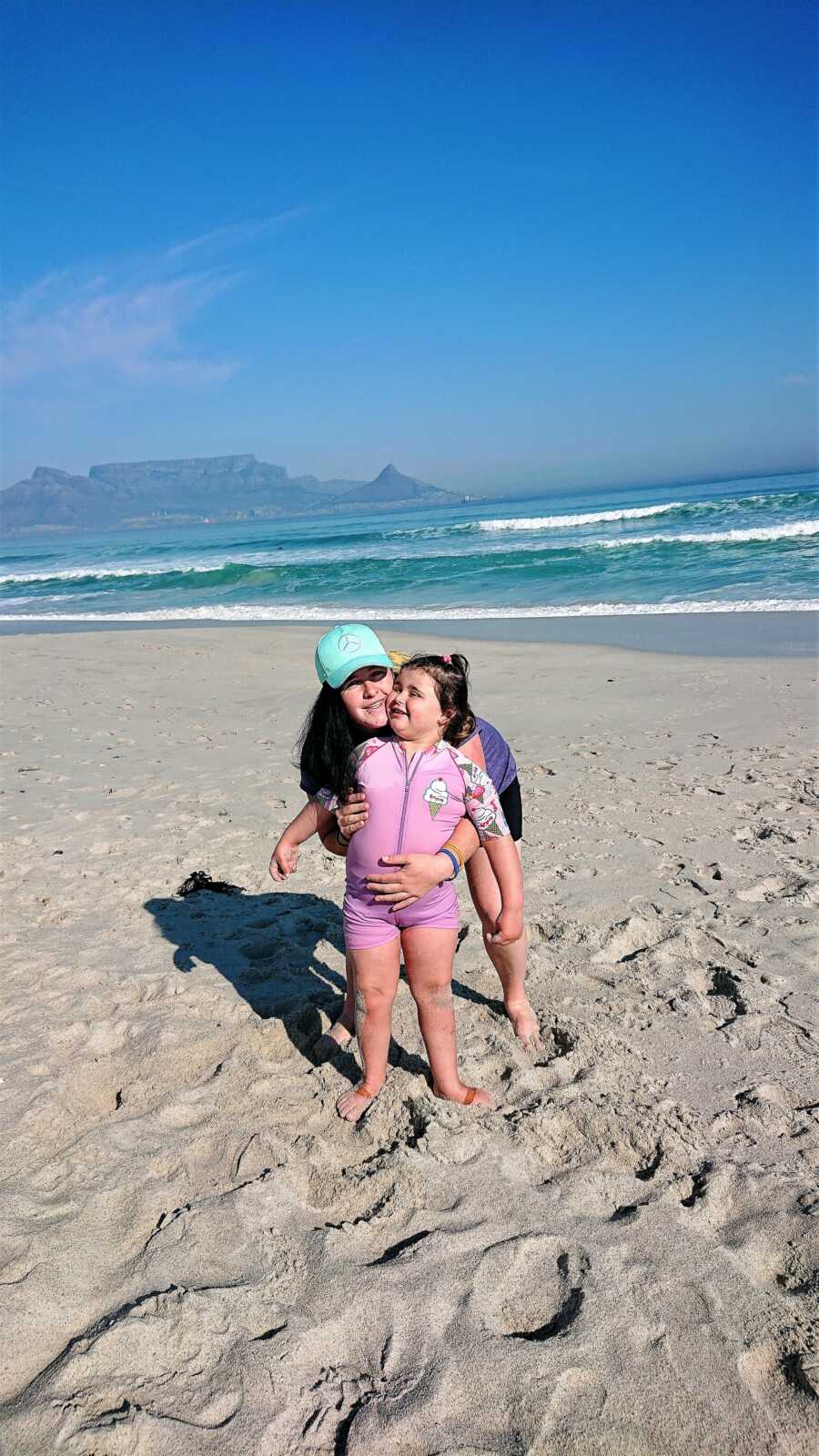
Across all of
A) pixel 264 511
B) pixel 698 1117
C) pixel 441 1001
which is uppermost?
pixel 264 511

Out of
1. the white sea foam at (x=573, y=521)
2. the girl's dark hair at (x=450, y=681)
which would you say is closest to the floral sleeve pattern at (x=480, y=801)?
the girl's dark hair at (x=450, y=681)

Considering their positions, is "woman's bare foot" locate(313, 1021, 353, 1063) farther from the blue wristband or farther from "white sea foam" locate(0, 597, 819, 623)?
"white sea foam" locate(0, 597, 819, 623)

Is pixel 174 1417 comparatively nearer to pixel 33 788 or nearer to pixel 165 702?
pixel 33 788

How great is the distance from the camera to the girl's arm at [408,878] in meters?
2.60

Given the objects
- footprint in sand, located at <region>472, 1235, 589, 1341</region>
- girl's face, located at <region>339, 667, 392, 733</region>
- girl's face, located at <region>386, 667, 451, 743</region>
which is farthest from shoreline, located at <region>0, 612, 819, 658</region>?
footprint in sand, located at <region>472, 1235, 589, 1341</region>

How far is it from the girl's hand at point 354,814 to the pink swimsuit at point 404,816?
0.02 metres

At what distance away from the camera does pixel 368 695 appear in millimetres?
2865

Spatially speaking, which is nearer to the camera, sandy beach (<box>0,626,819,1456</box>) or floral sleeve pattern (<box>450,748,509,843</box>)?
sandy beach (<box>0,626,819,1456</box>)

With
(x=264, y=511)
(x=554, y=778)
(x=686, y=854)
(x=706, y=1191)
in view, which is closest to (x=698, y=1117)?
(x=706, y=1191)

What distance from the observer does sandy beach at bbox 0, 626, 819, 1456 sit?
6.23 ft

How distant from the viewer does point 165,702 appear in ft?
30.9

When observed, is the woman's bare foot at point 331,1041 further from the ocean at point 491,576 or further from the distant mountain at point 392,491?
the distant mountain at point 392,491

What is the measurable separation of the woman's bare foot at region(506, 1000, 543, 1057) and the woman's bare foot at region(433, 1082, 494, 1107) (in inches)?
13.7

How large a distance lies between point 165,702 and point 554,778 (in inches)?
190
